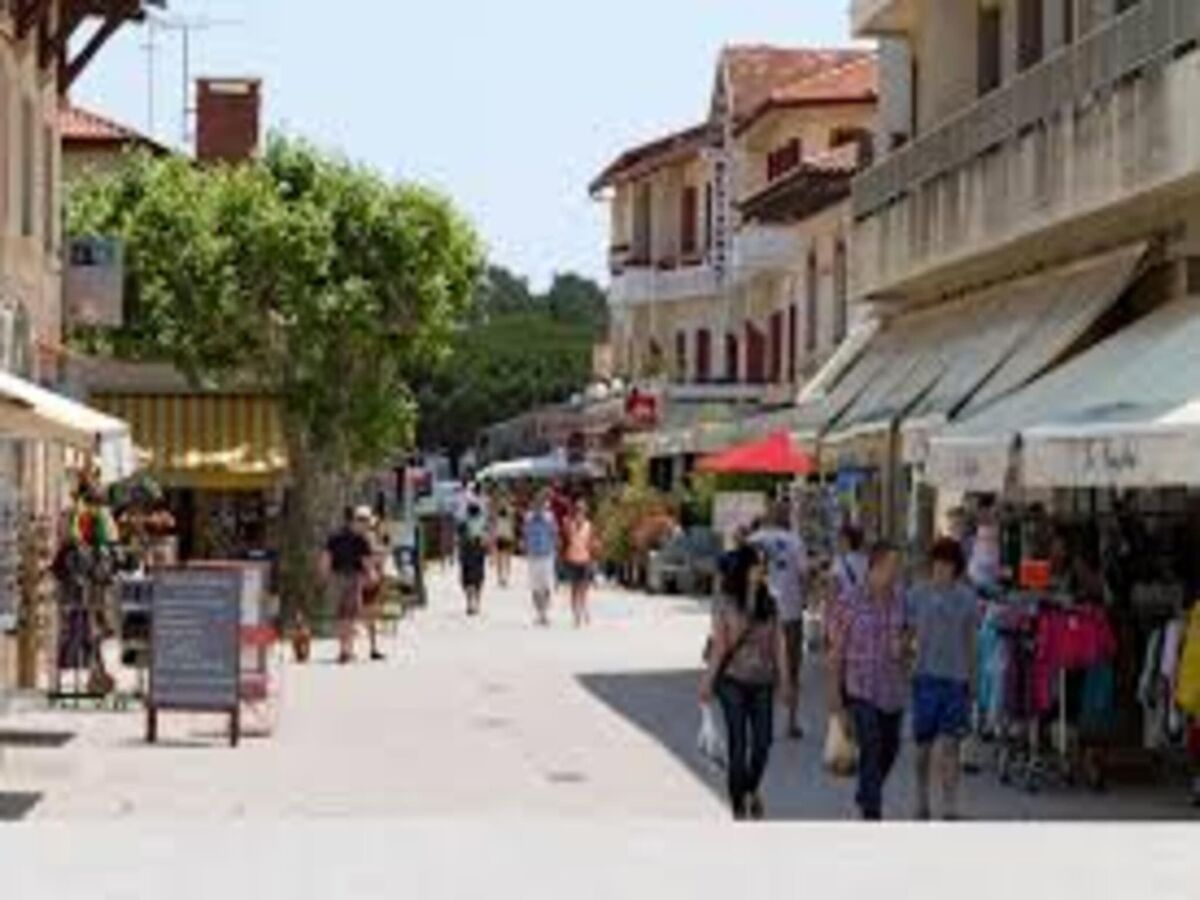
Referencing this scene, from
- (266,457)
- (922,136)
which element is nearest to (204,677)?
(922,136)

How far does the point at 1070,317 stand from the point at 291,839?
13.0 metres

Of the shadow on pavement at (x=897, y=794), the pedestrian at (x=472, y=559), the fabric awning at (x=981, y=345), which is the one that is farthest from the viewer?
the pedestrian at (x=472, y=559)

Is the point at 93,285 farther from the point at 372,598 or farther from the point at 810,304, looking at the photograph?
the point at 810,304

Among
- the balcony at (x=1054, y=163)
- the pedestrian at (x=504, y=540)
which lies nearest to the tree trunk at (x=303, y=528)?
the balcony at (x=1054, y=163)

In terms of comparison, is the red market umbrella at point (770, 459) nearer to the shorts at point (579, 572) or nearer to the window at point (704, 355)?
the shorts at point (579, 572)

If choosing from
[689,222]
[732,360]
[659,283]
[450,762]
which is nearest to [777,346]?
[732,360]

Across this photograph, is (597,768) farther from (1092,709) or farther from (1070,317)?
(1070,317)

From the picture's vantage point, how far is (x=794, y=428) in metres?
38.9

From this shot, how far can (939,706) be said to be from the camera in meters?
18.6

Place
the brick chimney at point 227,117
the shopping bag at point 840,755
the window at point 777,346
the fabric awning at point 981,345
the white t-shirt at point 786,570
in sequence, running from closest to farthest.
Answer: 1. the shopping bag at point 840,755
2. the white t-shirt at point 786,570
3. the fabric awning at point 981,345
4. the brick chimney at point 227,117
5. the window at point 777,346

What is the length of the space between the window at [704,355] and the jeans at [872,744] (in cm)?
5940

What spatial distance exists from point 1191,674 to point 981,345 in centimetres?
1179

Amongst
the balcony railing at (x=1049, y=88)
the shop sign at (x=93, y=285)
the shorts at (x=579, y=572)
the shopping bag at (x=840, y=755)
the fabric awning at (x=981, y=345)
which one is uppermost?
the balcony railing at (x=1049, y=88)

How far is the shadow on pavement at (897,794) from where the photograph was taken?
19938mm
